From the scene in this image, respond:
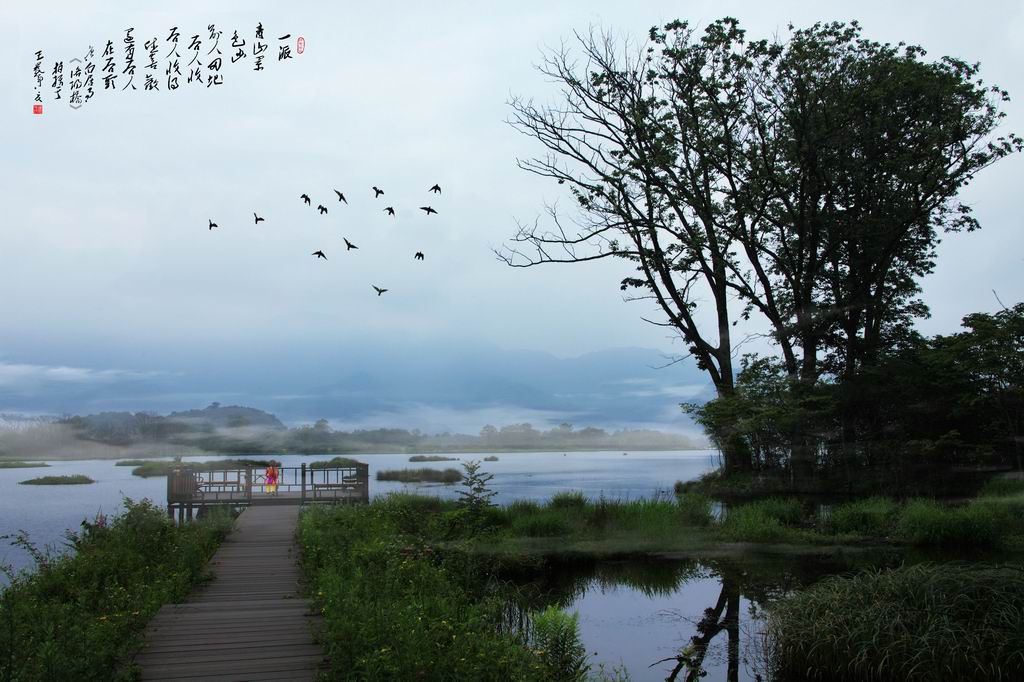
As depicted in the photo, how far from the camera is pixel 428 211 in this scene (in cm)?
1177

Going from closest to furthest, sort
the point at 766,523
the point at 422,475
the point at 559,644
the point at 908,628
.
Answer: the point at 559,644 < the point at 908,628 < the point at 766,523 < the point at 422,475

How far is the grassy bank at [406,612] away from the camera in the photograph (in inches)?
242

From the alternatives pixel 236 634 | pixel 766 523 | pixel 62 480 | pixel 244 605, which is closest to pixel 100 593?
pixel 244 605

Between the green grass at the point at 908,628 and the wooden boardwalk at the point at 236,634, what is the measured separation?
5451 millimetres

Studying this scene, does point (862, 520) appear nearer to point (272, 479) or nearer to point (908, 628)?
point (908, 628)

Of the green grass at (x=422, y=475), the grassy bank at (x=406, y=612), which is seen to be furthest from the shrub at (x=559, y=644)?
the green grass at (x=422, y=475)

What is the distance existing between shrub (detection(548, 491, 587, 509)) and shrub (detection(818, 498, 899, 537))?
19.1ft

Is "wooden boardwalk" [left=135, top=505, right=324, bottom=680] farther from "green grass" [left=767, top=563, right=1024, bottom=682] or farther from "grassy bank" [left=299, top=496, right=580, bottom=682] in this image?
"green grass" [left=767, top=563, right=1024, bottom=682]

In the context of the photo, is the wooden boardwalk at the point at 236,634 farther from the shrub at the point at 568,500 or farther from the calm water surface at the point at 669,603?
the shrub at the point at 568,500

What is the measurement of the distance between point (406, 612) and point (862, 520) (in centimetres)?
1401

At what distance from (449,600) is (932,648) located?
5.20 meters

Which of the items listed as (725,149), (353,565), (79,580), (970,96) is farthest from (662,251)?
(79,580)

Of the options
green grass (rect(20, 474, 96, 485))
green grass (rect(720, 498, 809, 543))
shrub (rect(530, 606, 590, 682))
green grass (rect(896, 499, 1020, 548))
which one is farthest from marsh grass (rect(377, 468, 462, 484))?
shrub (rect(530, 606, 590, 682))

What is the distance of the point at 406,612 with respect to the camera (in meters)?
7.39
